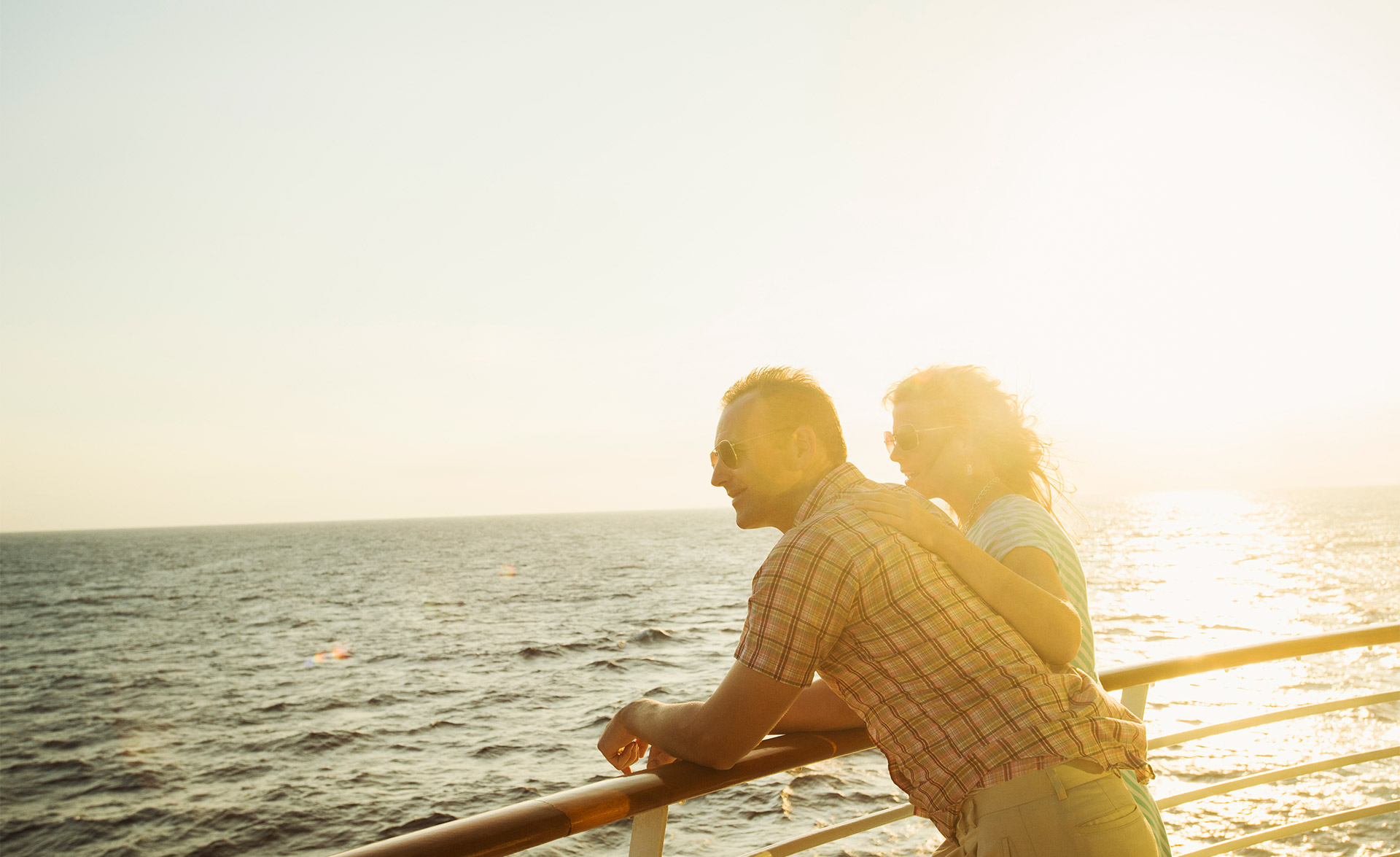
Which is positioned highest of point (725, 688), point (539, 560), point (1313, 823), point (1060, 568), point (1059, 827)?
point (1060, 568)

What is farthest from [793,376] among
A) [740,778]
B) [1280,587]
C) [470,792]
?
[1280,587]

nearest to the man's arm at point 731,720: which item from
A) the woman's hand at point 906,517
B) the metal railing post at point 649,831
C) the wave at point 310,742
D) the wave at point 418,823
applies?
the metal railing post at point 649,831

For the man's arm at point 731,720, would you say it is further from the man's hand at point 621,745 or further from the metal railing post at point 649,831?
the man's hand at point 621,745

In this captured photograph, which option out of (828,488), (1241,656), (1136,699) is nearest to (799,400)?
(828,488)

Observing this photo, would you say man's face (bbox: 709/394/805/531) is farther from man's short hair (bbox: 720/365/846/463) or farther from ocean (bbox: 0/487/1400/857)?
Answer: ocean (bbox: 0/487/1400/857)

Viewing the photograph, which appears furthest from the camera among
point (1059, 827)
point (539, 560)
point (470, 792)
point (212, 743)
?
point (539, 560)

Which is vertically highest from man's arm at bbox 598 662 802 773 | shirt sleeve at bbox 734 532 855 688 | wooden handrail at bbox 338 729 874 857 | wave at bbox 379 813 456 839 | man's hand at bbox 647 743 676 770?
shirt sleeve at bbox 734 532 855 688

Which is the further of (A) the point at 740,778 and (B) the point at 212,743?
(B) the point at 212,743

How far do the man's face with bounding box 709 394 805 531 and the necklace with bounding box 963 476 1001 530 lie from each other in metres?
0.73

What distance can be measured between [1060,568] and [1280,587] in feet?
142

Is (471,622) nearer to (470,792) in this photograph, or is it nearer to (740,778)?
(470,792)

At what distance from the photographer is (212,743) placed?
1772cm

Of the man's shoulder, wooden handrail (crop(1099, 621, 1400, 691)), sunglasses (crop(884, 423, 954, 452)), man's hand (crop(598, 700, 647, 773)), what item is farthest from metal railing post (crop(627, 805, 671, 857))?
sunglasses (crop(884, 423, 954, 452))

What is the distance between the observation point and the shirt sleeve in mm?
1417
